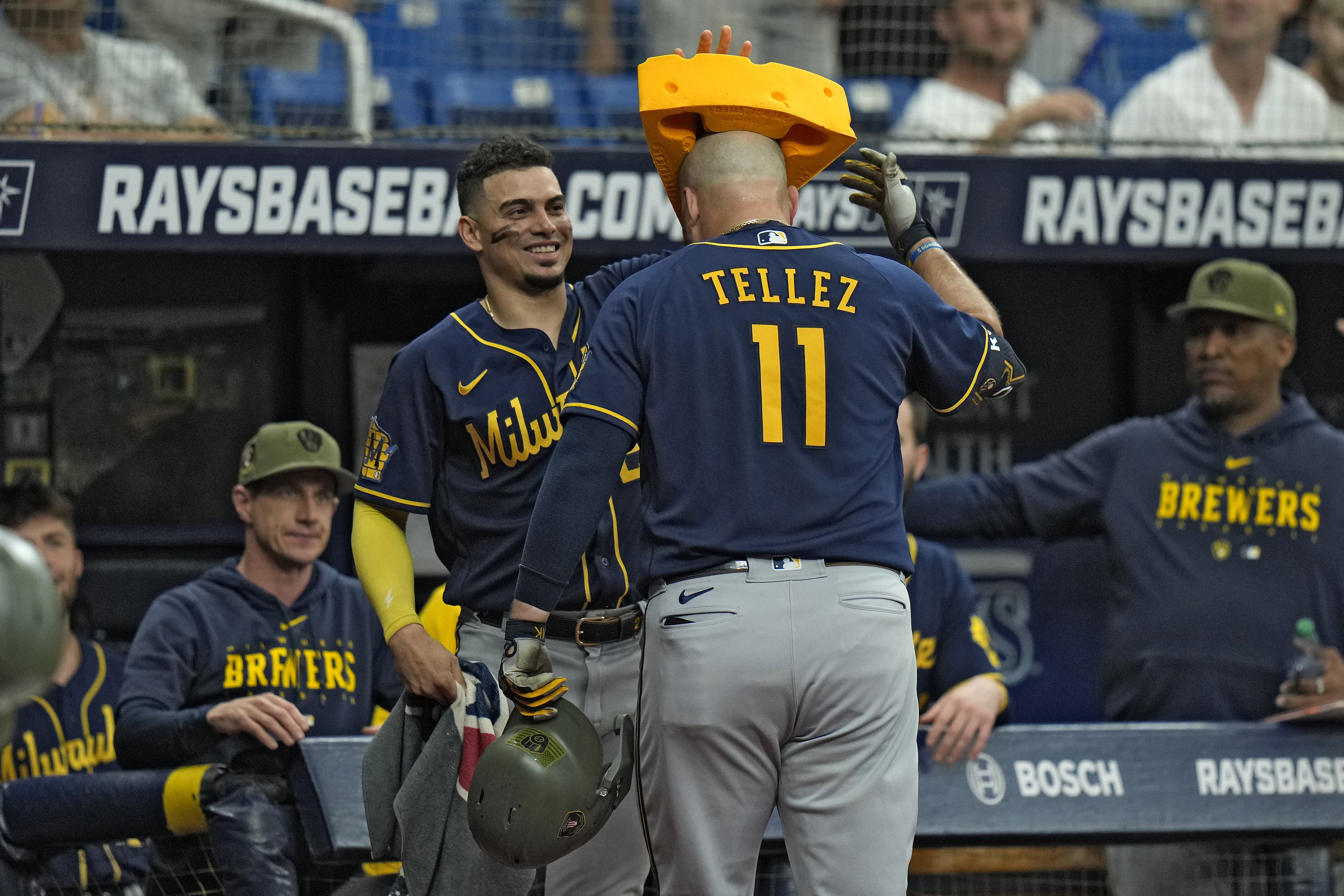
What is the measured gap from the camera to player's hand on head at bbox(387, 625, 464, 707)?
10.1ft

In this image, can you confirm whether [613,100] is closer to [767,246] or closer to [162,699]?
[162,699]

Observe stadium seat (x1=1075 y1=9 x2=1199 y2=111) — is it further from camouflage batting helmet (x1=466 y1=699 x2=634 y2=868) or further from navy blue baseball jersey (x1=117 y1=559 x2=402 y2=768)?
camouflage batting helmet (x1=466 y1=699 x2=634 y2=868)

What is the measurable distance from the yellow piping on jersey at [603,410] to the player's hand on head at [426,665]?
2.04ft

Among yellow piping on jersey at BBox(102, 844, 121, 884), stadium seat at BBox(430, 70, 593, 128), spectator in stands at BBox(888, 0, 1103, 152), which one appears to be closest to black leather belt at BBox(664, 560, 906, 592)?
yellow piping on jersey at BBox(102, 844, 121, 884)

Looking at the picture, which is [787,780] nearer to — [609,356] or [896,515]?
[896,515]

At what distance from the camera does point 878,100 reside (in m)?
5.62

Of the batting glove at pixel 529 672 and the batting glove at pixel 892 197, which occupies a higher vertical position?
the batting glove at pixel 892 197

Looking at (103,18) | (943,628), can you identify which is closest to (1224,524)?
(943,628)

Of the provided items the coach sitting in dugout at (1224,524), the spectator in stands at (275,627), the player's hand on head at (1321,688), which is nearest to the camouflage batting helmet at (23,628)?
the spectator in stands at (275,627)

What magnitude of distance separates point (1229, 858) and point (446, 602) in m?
2.03

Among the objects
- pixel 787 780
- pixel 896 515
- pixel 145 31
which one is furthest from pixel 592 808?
pixel 145 31

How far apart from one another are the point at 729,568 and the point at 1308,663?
97.0 inches

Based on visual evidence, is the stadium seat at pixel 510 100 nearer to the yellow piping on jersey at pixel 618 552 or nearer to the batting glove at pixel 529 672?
the yellow piping on jersey at pixel 618 552

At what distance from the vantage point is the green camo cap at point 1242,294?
4770 mm
